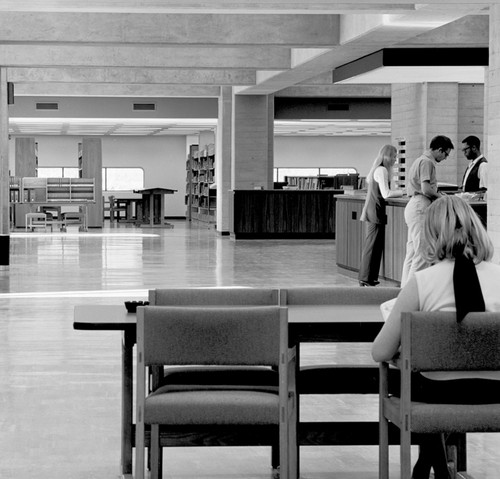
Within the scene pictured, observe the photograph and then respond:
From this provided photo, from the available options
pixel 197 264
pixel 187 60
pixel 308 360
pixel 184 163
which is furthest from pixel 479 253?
pixel 184 163

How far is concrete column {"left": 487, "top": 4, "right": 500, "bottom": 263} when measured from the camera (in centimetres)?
838

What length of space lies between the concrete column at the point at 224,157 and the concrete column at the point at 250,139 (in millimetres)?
499

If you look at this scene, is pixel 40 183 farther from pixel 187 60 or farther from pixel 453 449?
pixel 453 449

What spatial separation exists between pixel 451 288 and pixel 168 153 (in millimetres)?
33255

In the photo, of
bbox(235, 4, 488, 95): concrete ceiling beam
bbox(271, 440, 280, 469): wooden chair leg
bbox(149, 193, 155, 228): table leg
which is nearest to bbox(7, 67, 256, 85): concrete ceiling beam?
bbox(235, 4, 488, 95): concrete ceiling beam

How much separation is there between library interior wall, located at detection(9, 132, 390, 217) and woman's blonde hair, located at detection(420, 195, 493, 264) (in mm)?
32610

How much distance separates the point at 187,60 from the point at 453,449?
13.3 meters

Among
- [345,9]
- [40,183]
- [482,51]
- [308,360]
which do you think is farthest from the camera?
[40,183]

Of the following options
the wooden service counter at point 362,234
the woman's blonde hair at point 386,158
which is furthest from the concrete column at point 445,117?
the woman's blonde hair at point 386,158

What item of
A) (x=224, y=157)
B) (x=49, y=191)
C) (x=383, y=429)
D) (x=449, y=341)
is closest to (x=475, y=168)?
(x=383, y=429)

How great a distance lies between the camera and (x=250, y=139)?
73.7 feet

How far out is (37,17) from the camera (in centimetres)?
1307

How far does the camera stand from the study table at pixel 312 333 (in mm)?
3717

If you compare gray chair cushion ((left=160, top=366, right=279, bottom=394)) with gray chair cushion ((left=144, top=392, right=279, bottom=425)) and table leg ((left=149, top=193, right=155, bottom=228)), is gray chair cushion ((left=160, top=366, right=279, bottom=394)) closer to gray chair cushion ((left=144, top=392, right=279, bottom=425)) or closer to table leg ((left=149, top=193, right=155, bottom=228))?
gray chair cushion ((left=144, top=392, right=279, bottom=425))
